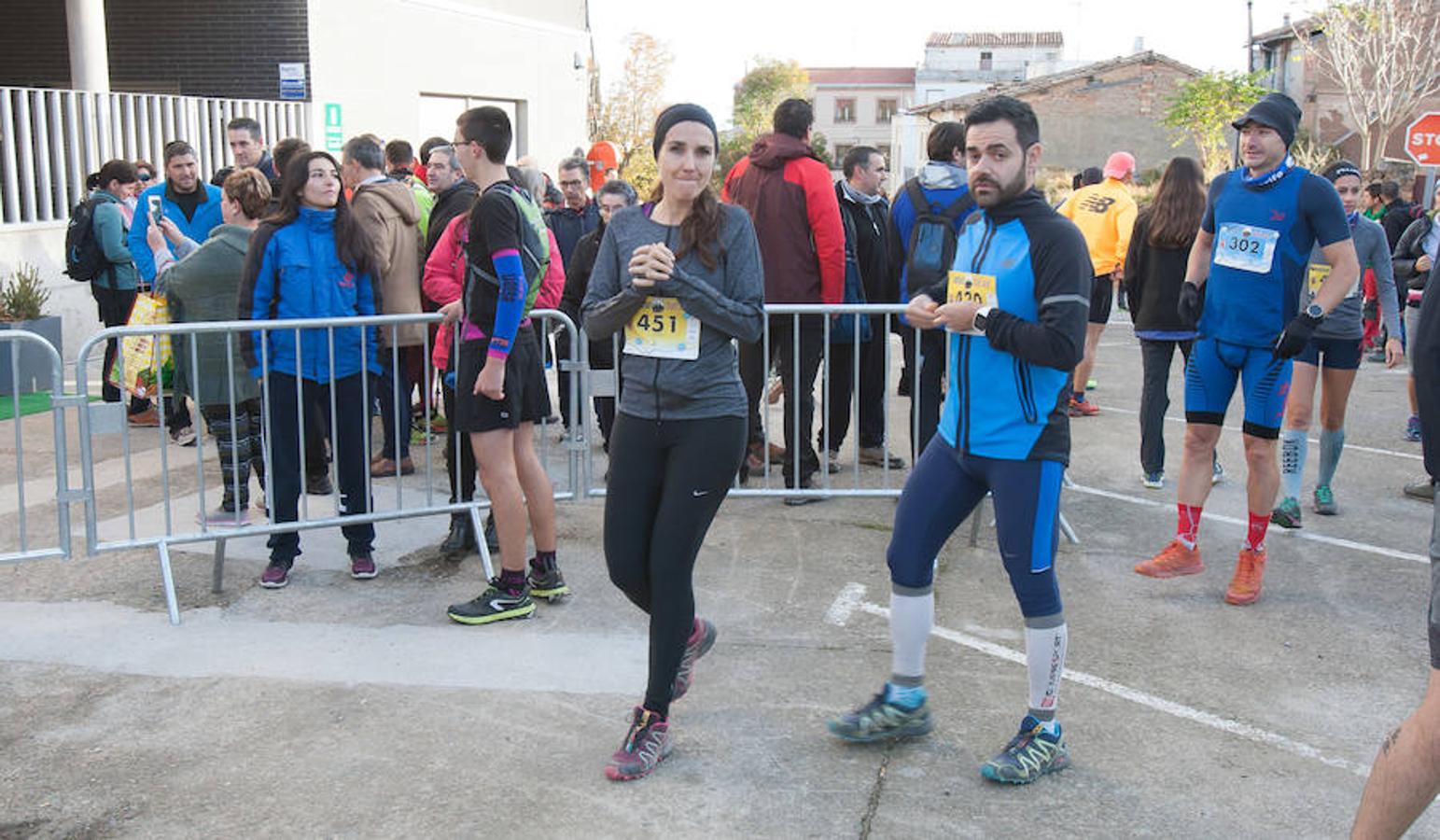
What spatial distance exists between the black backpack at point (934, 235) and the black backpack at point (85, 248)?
5.98 metres

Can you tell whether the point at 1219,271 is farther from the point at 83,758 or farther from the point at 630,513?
the point at 83,758

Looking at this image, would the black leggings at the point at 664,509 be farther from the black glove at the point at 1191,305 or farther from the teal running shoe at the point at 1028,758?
the black glove at the point at 1191,305

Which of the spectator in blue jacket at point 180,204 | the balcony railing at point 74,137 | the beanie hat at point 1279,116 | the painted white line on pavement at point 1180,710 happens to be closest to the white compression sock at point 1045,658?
the painted white line on pavement at point 1180,710

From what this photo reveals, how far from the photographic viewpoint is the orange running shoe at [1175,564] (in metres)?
5.92

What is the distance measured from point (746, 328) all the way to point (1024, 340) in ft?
2.71

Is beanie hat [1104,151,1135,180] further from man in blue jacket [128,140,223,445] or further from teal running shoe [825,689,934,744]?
teal running shoe [825,689,934,744]

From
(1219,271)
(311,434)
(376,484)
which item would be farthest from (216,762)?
(1219,271)

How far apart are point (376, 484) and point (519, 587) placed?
2514mm

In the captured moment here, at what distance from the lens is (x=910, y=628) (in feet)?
13.2

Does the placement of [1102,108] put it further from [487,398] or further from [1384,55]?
[487,398]

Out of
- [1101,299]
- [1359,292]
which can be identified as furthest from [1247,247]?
[1101,299]

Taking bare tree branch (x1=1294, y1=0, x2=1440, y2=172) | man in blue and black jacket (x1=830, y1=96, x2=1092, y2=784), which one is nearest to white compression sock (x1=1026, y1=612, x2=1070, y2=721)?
man in blue and black jacket (x1=830, y1=96, x2=1092, y2=784)

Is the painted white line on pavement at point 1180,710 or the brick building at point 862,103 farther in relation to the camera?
the brick building at point 862,103

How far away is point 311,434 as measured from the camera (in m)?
6.62
